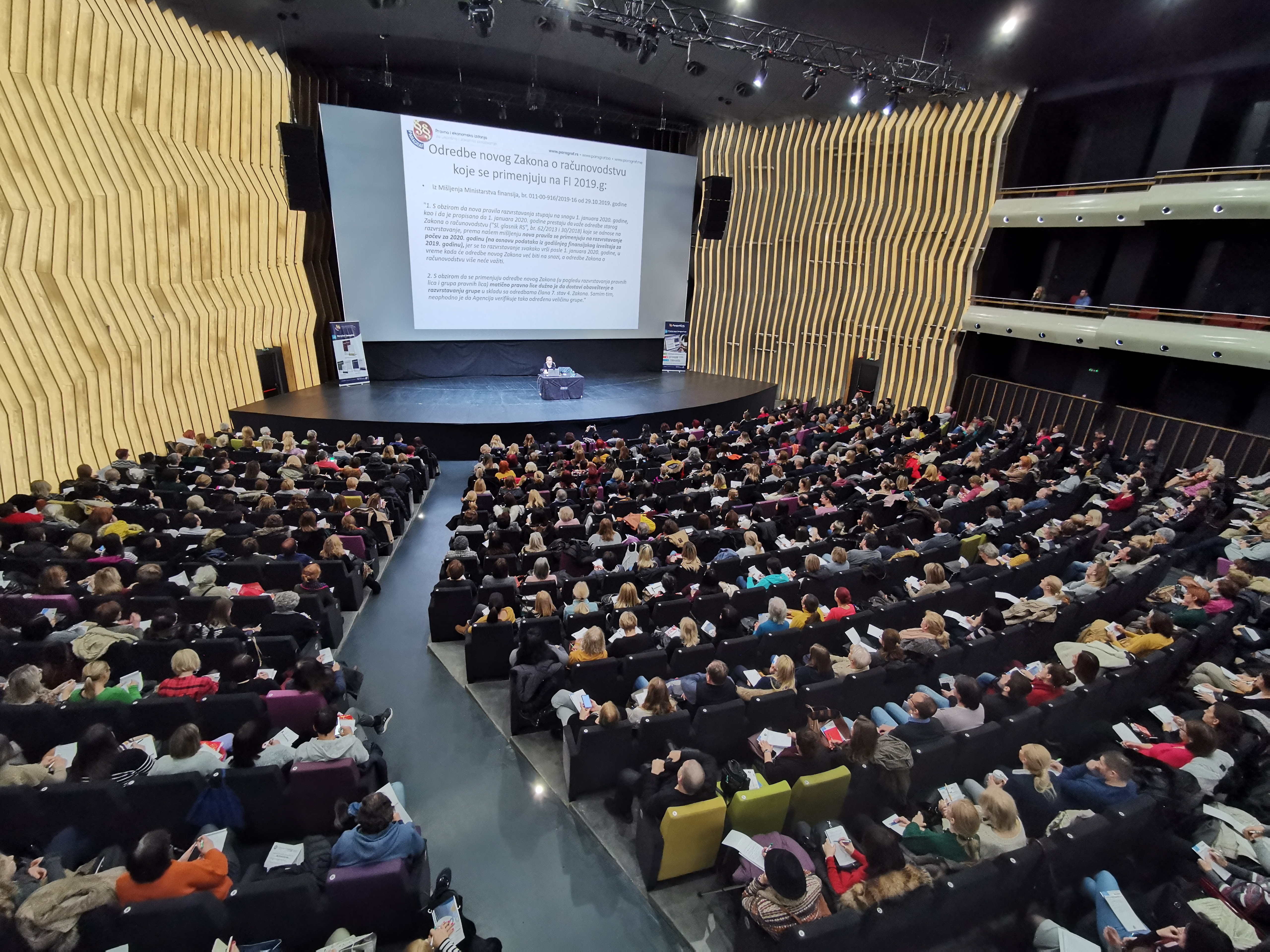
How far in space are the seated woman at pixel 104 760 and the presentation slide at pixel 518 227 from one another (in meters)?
13.2

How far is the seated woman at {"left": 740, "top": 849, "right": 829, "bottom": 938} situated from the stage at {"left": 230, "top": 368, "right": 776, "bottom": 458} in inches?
406

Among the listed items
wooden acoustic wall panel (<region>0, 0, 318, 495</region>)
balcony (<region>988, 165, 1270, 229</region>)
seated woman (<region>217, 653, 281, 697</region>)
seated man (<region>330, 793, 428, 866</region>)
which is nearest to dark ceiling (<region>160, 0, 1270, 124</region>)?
wooden acoustic wall panel (<region>0, 0, 318, 495</region>)

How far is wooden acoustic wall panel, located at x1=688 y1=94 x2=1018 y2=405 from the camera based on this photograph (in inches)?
554

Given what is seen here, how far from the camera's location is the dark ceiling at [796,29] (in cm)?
1098

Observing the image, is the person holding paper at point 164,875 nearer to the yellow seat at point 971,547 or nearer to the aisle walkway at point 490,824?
the aisle walkway at point 490,824

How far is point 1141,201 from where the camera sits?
37.3ft

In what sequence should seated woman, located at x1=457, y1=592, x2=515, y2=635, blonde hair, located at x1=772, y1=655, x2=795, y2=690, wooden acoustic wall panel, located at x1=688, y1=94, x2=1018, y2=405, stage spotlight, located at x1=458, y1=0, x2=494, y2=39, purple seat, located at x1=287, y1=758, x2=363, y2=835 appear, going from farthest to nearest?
wooden acoustic wall panel, located at x1=688, y1=94, x2=1018, y2=405, stage spotlight, located at x1=458, y1=0, x2=494, y2=39, seated woman, located at x1=457, y1=592, x2=515, y2=635, blonde hair, located at x1=772, y1=655, x2=795, y2=690, purple seat, located at x1=287, y1=758, x2=363, y2=835

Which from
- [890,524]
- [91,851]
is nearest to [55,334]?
[91,851]

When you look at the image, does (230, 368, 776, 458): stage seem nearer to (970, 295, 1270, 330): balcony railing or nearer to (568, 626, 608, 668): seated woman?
(970, 295, 1270, 330): balcony railing

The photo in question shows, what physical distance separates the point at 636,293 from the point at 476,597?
44.0 feet

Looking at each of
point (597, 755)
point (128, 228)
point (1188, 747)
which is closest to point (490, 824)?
point (597, 755)

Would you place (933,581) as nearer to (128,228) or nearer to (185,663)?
(185,663)

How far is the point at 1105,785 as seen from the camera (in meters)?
3.57

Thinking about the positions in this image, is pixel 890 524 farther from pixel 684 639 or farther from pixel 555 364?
pixel 555 364
